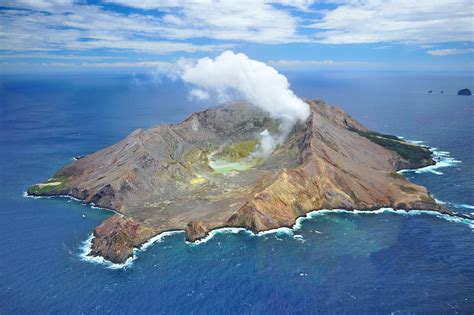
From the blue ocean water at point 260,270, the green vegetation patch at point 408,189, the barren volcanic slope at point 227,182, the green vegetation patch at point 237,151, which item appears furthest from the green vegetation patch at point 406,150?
the green vegetation patch at point 237,151

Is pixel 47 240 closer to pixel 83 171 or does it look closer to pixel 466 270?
pixel 83 171

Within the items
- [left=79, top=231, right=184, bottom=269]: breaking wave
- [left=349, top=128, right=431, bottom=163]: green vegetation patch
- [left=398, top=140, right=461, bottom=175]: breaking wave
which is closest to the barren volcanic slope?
[left=349, top=128, right=431, bottom=163]: green vegetation patch

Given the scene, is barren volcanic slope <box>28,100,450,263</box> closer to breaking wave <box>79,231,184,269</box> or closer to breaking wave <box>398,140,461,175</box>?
breaking wave <box>79,231,184,269</box>

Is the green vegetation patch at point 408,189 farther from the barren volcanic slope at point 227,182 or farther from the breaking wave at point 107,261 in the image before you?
the breaking wave at point 107,261

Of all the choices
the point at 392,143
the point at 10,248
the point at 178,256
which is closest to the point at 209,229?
the point at 178,256

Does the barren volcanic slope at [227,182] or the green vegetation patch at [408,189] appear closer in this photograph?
the barren volcanic slope at [227,182]

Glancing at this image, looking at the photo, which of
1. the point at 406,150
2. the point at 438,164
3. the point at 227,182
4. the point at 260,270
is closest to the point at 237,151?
the point at 227,182

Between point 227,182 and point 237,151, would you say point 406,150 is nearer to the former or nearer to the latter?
point 237,151

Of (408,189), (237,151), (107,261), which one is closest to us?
(107,261)
